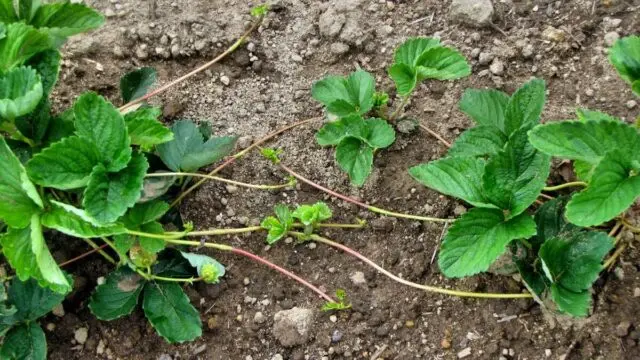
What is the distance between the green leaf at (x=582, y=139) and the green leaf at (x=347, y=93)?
0.65m

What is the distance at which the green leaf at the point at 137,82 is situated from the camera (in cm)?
237

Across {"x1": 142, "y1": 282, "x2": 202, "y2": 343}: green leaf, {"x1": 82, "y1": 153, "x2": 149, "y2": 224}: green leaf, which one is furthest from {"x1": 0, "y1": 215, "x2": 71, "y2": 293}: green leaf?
{"x1": 142, "y1": 282, "x2": 202, "y2": 343}: green leaf

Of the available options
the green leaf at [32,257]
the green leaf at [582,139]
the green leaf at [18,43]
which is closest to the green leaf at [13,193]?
the green leaf at [32,257]

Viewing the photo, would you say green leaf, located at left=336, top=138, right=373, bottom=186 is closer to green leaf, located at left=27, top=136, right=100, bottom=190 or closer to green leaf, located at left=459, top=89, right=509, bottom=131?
green leaf, located at left=459, top=89, right=509, bottom=131

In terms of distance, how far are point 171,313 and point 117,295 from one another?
0.54 feet

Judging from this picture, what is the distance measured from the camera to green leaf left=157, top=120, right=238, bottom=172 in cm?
222

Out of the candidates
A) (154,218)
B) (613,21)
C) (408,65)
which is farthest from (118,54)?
(613,21)

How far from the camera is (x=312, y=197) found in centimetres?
236

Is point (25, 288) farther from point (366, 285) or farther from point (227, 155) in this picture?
point (366, 285)

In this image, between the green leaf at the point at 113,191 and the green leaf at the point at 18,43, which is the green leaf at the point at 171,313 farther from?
the green leaf at the point at 18,43

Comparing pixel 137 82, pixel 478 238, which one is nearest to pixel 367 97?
pixel 478 238

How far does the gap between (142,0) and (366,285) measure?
1352mm

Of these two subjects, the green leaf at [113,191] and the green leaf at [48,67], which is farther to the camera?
the green leaf at [48,67]

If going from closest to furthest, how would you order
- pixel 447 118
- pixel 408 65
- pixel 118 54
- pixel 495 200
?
pixel 495 200, pixel 408 65, pixel 447 118, pixel 118 54
